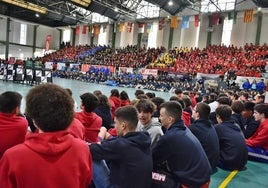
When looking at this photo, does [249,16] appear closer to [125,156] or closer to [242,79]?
[242,79]

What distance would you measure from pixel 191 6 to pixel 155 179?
2914cm

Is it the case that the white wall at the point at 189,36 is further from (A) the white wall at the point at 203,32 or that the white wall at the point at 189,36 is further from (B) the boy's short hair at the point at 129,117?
(B) the boy's short hair at the point at 129,117

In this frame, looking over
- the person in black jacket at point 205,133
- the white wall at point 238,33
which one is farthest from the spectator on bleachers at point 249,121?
the white wall at point 238,33

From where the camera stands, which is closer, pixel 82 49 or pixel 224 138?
pixel 224 138

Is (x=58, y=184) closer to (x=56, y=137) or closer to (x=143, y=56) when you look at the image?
(x=56, y=137)

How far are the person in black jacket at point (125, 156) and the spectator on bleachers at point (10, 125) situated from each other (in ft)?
2.66

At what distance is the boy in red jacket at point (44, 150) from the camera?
1.45 m

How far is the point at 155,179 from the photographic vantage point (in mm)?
3062

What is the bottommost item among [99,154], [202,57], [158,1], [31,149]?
[99,154]

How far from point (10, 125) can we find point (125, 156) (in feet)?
3.87

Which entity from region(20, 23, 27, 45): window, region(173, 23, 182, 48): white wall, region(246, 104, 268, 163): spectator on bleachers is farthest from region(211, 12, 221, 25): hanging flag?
region(20, 23, 27, 45): window

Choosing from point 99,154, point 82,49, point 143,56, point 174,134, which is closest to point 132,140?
point 99,154

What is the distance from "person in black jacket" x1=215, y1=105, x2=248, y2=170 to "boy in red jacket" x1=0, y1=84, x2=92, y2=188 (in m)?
3.78

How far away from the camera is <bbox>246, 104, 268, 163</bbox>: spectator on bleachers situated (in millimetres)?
5582
